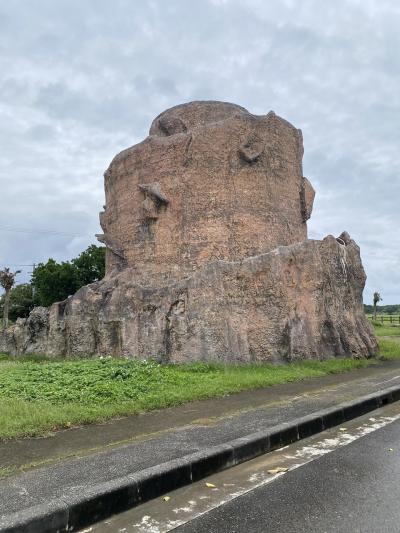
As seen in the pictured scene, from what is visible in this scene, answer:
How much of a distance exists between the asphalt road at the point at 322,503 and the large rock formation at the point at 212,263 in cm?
693

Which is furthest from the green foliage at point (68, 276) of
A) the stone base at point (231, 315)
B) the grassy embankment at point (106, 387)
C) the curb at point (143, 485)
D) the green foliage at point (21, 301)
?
the curb at point (143, 485)

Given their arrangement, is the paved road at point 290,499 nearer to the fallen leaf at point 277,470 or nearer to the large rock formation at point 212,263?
the fallen leaf at point 277,470

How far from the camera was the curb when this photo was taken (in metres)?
3.40

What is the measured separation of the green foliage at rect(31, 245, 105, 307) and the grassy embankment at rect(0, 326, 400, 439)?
1092 inches

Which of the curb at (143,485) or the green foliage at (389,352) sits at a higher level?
the green foliage at (389,352)

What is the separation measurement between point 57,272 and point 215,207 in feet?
83.8

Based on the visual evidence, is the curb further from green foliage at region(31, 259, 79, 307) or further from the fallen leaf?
green foliage at region(31, 259, 79, 307)

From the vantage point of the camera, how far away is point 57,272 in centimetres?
3769

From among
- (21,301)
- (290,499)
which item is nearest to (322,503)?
(290,499)

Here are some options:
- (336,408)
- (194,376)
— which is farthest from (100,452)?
(194,376)

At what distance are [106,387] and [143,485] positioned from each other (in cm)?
414

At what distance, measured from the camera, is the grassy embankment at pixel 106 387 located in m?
6.37

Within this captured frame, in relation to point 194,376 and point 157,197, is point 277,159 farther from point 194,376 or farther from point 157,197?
point 194,376

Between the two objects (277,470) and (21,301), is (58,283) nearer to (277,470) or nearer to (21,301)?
(21,301)
